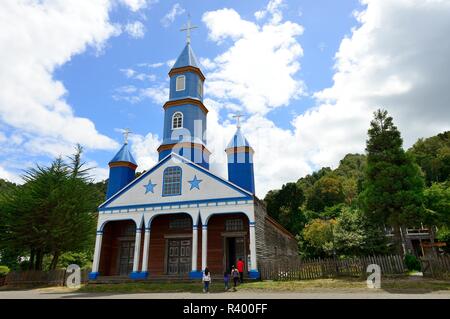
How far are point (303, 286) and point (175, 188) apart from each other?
1078 centimetres

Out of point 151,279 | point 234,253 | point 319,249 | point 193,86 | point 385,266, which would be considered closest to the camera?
point 385,266

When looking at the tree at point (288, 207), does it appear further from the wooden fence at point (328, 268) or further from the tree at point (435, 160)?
the wooden fence at point (328, 268)

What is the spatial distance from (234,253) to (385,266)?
956 centimetres

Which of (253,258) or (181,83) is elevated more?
(181,83)

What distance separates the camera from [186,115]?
28.1m

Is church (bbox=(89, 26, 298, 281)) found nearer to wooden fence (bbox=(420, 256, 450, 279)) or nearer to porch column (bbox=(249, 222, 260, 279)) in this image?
porch column (bbox=(249, 222, 260, 279))

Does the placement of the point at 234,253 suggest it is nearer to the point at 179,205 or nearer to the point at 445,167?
the point at 179,205

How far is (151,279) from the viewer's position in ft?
66.4

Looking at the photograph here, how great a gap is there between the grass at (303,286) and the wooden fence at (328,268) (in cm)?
73

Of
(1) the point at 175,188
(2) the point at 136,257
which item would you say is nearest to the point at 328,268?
(1) the point at 175,188

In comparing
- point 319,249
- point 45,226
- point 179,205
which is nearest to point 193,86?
point 179,205

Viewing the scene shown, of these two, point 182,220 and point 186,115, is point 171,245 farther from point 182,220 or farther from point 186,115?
point 186,115

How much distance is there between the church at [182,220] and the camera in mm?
20641

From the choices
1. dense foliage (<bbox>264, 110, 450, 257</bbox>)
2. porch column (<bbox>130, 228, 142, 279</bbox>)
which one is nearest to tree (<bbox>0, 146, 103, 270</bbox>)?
porch column (<bbox>130, 228, 142, 279</bbox>)
